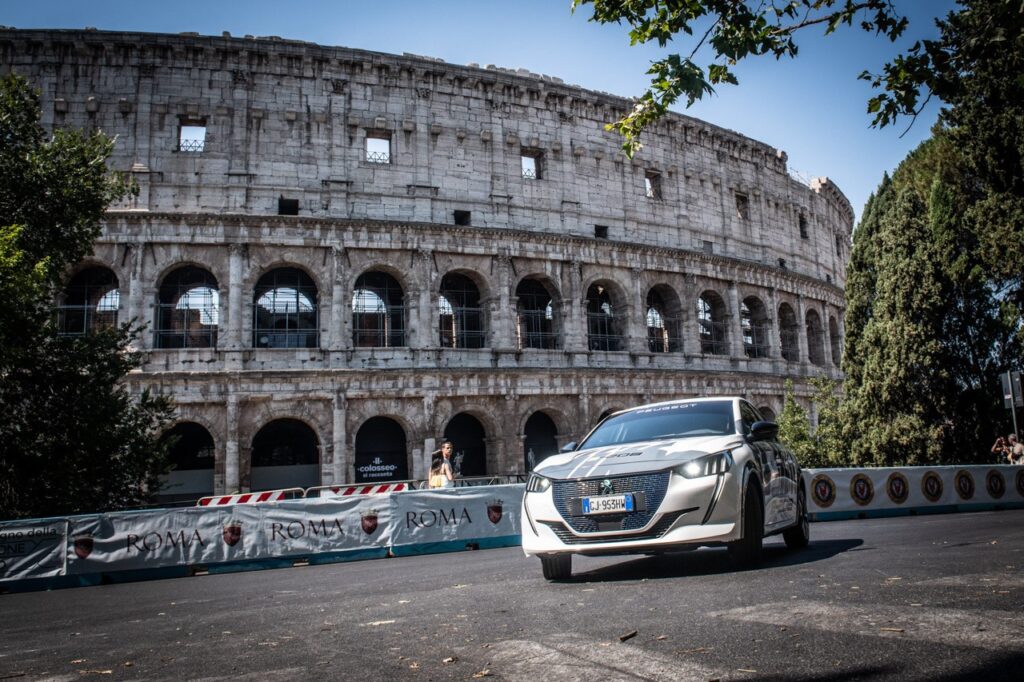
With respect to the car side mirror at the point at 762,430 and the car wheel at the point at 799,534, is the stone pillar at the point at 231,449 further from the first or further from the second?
the car side mirror at the point at 762,430

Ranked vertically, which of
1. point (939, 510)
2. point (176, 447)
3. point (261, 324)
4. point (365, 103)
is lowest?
point (939, 510)

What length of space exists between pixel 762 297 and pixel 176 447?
949 inches

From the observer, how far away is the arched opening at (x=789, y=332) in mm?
35219

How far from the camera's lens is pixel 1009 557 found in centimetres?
630

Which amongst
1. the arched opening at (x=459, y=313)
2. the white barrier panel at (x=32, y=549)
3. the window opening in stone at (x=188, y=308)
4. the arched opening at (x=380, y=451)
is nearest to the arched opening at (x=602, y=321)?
the arched opening at (x=459, y=313)

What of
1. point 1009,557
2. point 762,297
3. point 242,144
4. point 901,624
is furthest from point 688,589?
point 762,297

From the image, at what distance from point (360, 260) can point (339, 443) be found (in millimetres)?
6176

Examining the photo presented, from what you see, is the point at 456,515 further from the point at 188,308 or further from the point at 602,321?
the point at 602,321

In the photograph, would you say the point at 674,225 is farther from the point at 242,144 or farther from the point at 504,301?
the point at 242,144

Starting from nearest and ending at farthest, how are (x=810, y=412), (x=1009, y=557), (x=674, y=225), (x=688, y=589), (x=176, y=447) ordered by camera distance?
(x=688, y=589)
(x=1009, y=557)
(x=176, y=447)
(x=674, y=225)
(x=810, y=412)

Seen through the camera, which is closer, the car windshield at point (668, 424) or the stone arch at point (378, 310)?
the car windshield at point (668, 424)

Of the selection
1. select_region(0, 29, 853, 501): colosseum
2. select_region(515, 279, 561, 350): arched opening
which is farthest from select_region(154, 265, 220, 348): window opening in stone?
select_region(515, 279, 561, 350): arched opening

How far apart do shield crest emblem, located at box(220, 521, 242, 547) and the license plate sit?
7.41 metres

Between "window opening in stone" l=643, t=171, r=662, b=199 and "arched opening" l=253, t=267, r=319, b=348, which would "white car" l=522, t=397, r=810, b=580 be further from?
"window opening in stone" l=643, t=171, r=662, b=199
